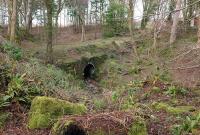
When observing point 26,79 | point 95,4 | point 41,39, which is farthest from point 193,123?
point 95,4

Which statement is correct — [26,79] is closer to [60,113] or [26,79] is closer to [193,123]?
[60,113]

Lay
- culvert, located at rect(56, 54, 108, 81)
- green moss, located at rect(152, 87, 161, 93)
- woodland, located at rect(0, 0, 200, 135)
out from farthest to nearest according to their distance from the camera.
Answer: culvert, located at rect(56, 54, 108, 81)
green moss, located at rect(152, 87, 161, 93)
woodland, located at rect(0, 0, 200, 135)

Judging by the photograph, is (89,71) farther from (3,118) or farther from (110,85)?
(3,118)

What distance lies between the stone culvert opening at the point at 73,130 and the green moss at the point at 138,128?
899mm

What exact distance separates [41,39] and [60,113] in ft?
96.1

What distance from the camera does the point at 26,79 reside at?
1002cm

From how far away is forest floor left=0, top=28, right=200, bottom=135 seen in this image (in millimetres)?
8496

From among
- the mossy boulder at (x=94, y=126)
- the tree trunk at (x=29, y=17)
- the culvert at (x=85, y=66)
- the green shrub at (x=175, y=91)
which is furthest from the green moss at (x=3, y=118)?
the tree trunk at (x=29, y=17)

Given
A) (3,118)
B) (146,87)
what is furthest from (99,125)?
(146,87)

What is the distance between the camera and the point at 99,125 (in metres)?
7.13

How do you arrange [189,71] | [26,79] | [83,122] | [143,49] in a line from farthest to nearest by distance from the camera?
[143,49]
[189,71]
[26,79]
[83,122]

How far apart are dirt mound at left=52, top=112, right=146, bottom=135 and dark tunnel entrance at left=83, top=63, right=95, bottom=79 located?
20.3 metres

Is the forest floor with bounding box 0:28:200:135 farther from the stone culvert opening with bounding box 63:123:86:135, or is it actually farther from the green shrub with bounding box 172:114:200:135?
the stone culvert opening with bounding box 63:123:86:135

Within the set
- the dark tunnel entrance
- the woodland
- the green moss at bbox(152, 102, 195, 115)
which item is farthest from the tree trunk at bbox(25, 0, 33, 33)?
the green moss at bbox(152, 102, 195, 115)
